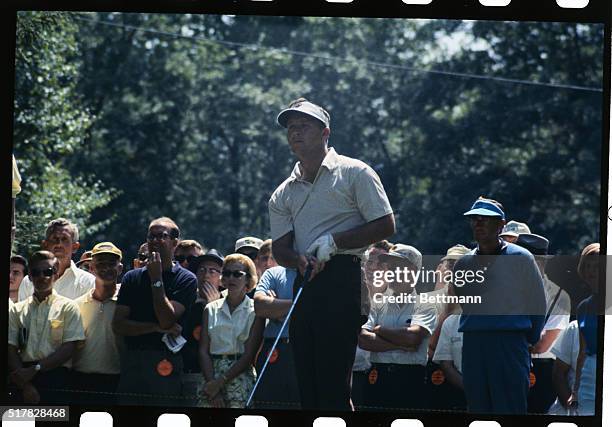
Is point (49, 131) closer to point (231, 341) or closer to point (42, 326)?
point (42, 326)

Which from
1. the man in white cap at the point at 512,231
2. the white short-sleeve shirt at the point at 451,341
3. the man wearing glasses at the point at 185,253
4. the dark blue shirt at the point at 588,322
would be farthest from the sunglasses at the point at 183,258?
the dark blue shirt at the point at 588,322

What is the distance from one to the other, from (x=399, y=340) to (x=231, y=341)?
1074 mm

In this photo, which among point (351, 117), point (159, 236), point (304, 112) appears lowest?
point (159, 236)

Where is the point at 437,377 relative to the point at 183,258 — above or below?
below

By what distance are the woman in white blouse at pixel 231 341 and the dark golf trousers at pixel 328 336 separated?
35 cm

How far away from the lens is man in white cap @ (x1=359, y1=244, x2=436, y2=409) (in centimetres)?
884

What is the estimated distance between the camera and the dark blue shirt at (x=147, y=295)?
29.7ft

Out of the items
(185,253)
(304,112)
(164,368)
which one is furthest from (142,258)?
(304,112)

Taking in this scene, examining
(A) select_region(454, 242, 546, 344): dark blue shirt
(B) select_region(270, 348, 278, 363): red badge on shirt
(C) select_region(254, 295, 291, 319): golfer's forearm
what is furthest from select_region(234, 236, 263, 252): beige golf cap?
(A) select_region(454, 242, 546, 344): dark blue shirt

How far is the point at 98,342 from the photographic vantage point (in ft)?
30.0

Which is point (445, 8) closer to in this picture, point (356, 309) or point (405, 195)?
point (356, 309)

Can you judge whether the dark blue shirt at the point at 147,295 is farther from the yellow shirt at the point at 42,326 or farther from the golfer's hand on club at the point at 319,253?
the golfer's hand on club at the point at 319,253

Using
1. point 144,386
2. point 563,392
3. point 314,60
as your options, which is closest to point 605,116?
point 563,392

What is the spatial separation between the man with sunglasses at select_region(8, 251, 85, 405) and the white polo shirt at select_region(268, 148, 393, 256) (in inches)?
59.4
